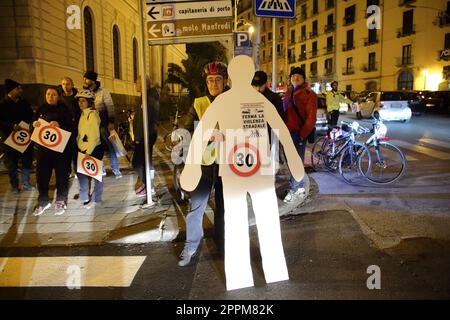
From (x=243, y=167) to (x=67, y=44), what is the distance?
43.7 ft

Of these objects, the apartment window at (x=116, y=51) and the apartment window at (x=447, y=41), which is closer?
the apartment window at (x=116, y=51)

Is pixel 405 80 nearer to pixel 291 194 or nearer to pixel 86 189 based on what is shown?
pixel 291 194

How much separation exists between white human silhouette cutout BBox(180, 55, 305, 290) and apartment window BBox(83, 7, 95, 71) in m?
15.0

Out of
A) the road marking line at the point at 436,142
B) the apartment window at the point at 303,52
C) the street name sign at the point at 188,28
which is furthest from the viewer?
the apartment window at the point at 303,52

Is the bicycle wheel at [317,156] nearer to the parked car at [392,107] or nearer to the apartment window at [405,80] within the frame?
the parked car at [392,107]

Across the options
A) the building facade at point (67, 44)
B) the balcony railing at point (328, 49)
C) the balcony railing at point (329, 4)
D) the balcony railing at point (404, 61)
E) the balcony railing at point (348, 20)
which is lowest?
the building facade at point (67, 44)

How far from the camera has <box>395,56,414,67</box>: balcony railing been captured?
41069mm

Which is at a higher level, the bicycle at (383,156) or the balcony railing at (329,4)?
→ the balcony railing at (329,4)

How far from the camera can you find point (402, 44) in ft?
139

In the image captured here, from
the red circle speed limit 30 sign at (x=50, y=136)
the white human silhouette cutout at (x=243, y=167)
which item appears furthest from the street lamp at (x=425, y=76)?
the white human silhouette cutout at (x=243, y=167)

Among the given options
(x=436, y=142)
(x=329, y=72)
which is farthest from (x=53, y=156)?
(x=329, y=72)

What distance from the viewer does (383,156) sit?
280 inches

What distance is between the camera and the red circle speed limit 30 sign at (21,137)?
707cm

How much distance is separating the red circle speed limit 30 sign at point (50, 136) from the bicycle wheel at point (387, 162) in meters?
5.31
